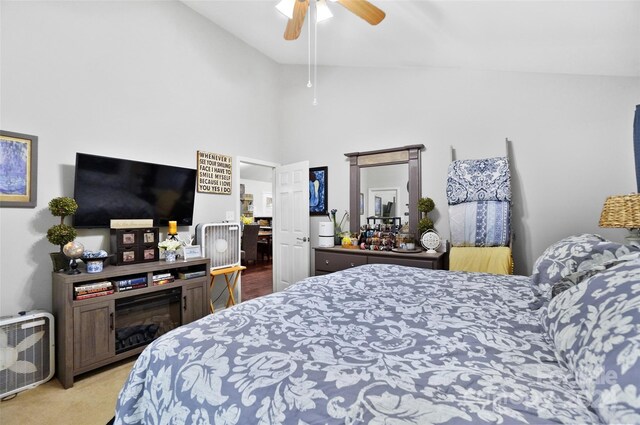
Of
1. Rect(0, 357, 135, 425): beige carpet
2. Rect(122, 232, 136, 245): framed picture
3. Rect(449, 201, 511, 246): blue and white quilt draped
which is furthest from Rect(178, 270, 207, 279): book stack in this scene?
Result: Rect(449, 201, 511, 246): blue and white quilt draped

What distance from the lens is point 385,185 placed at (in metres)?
3.75

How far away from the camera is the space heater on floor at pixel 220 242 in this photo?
333 centimetres

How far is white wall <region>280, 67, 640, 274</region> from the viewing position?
259 centimetres

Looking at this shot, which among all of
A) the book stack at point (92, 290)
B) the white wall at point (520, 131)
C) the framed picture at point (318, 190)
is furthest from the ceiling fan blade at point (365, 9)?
the book stack at point (92, 290)

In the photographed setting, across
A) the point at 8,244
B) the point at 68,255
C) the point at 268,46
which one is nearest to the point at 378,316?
the point at 68,255

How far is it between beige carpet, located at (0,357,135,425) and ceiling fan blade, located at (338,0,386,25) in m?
3.00

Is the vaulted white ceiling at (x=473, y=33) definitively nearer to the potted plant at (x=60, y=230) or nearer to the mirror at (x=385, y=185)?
the mirror at (x=385, y=185)

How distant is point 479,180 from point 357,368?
2.70 meters

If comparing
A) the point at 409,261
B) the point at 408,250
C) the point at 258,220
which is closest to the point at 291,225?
the point at 408,250

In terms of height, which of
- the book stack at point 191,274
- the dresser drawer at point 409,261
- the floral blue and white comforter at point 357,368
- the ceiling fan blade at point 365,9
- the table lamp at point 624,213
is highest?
the ceiling fan blade at point 365,9

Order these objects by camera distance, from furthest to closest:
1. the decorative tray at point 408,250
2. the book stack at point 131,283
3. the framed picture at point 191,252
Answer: the decorative tray at point 408,250, the framed picture at point 191,252, the book stack at point 131,283

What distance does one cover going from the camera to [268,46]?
404cm

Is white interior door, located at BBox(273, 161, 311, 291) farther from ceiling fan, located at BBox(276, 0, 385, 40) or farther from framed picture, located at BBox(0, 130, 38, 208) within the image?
framed picture, located at BBox(0, 130, 38, 208)

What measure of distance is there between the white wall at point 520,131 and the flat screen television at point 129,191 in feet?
6.29
